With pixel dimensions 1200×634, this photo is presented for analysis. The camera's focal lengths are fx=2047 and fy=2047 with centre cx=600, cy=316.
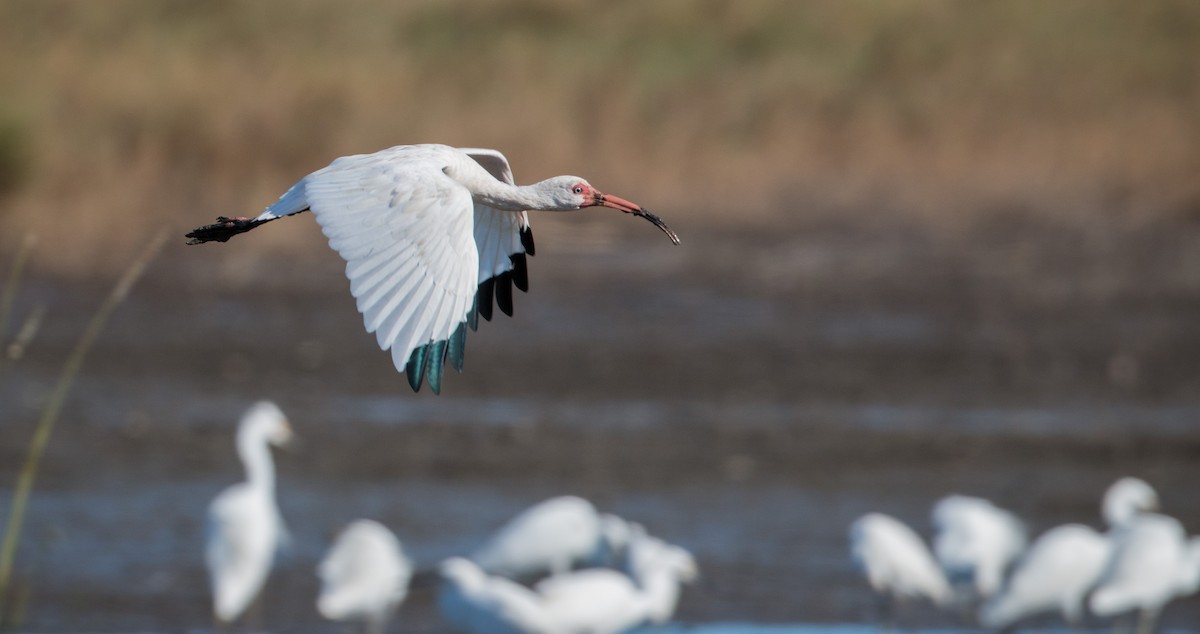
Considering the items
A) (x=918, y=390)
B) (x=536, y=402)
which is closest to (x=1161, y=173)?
(x=918, y=390)

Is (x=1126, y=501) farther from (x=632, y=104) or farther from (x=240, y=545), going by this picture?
(x=632, y=104)

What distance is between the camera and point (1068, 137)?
60.0 ft

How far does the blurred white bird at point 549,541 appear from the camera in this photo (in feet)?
29.3

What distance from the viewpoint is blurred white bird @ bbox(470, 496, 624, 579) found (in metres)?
8.94

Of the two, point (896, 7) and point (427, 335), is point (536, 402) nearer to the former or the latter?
point (427, 335)

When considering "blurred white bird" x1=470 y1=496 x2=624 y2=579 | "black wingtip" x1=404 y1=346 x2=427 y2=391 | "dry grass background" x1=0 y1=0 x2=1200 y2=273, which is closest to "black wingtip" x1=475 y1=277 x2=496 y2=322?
"black wingtip" x1=404 y1=346 x2=427 y2=391

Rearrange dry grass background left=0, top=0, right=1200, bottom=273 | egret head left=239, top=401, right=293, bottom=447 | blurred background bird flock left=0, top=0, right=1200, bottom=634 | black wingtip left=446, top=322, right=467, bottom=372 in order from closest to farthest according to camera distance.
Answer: black wingtip left=446, top=322, right=467, bottom=372 < blurred background bird flock left=0, top=0, right=1200, bottom=634 < egret head left=239, top=401, right=293, bottom=447 < dry grass background left=0, top=0, right=1200, bottom=273

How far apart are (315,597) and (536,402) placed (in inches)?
133

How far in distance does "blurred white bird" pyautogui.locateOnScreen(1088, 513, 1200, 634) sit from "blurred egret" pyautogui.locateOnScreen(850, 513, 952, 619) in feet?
2.55

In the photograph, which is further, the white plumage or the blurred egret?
the white plumage

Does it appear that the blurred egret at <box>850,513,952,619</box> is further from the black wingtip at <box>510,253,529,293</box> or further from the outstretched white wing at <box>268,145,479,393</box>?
the outstretched white wing at <box>268,145,479,393</box>

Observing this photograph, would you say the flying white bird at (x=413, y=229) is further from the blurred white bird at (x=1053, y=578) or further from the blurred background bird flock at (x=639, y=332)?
the blurred white bird at (x=1053, y=578)

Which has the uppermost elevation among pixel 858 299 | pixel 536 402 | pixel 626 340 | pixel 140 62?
pixel 140 62

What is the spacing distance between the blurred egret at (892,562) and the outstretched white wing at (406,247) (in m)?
4.60
